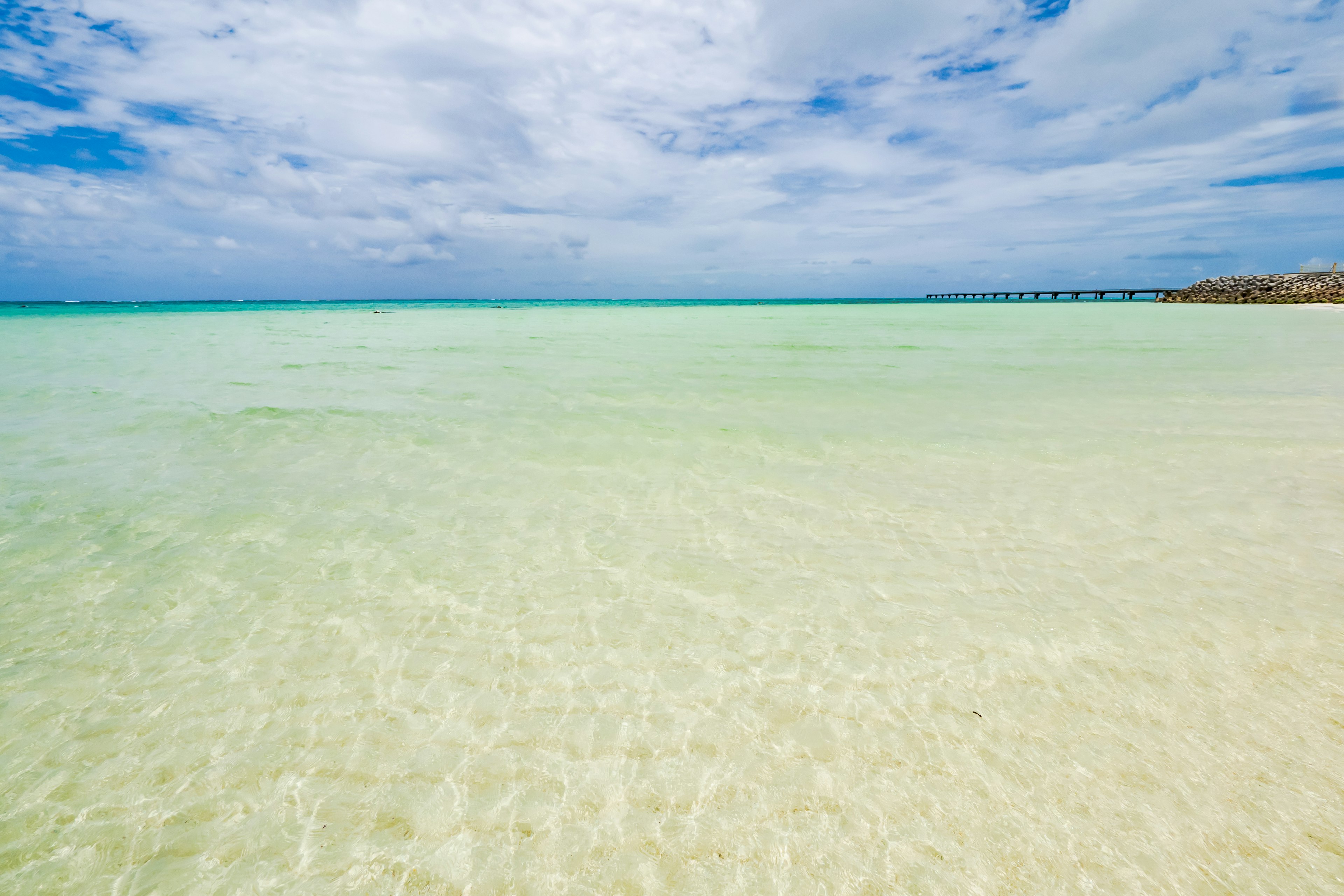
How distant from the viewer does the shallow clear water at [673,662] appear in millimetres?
1889

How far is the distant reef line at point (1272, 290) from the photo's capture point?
45312mm

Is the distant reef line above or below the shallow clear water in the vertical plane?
above

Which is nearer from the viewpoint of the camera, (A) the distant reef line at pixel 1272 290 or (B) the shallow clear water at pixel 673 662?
(B) the shallow clear water at pixel 673 662

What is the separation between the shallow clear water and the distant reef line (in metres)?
59.6

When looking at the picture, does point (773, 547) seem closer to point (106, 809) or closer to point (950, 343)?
point (106, 809)

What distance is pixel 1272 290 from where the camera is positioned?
50.4 metres

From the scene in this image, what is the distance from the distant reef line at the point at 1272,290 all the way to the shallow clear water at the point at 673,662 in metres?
59.6

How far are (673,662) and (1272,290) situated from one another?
238 ft

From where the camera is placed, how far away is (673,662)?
9.09 ft

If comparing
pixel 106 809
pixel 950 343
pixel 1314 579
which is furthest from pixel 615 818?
pixel 950 343

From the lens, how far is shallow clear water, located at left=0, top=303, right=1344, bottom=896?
6.20 feet

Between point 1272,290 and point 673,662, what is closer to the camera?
point 673,662

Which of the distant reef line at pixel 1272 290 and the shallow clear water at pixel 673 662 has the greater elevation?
the distant reef line at pixel 1272 290

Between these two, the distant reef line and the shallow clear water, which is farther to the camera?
the distant reef line
